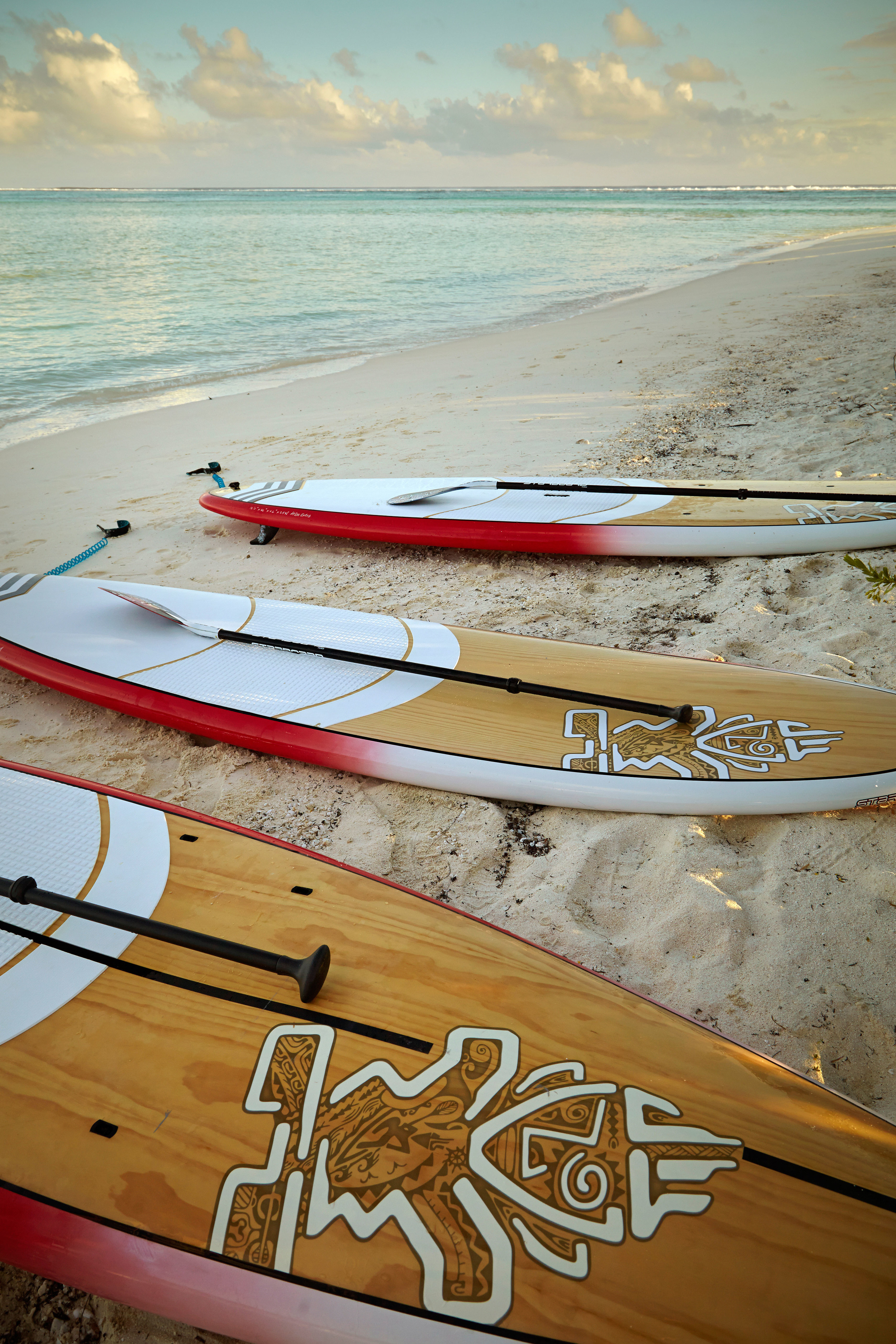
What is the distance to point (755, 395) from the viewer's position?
6105 millimetres

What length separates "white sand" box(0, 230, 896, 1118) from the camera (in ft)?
6.31

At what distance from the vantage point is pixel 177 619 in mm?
3055

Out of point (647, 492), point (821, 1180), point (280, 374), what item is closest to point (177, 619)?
point (647, 492)

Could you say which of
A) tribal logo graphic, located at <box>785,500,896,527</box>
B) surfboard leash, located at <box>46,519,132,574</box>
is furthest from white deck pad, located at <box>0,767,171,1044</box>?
tribal logo graphic, located at <box>785,500,896,527</box>

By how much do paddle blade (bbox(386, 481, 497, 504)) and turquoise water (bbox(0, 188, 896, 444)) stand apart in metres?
4.85

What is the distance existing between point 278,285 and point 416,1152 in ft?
56.0

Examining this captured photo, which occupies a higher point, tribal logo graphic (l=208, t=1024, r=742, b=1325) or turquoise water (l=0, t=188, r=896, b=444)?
turquoise water (l=0, t=188, r=896, b=444)

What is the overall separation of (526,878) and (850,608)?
206 cm

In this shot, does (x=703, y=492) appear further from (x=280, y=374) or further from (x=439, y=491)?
(x=280, y=374)

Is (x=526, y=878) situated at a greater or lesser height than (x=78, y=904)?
lesser

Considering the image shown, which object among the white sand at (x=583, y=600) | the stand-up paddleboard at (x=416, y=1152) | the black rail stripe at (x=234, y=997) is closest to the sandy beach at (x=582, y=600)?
the white sand at (x=583, y=600)

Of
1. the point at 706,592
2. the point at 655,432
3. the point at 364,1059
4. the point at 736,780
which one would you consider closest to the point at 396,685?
the point at 736,780

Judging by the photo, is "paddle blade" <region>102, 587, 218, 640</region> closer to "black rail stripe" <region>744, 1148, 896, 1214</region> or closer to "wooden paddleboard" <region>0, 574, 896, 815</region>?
"wooden paddleboard" <region>0, 574, 896, 815</region>

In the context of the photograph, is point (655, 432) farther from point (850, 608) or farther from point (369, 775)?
point (369, 775)
